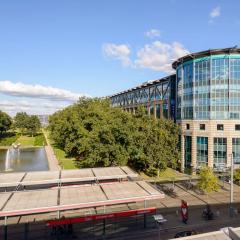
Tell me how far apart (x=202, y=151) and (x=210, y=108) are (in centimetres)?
832

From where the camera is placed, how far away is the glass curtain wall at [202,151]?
58500mm

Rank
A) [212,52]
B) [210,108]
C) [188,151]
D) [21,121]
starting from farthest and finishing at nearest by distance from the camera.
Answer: [21,121]
[188,151]
[210,108]
[212,52]

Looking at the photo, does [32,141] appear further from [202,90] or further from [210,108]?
[210,108]

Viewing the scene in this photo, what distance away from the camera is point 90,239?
27.5 metres

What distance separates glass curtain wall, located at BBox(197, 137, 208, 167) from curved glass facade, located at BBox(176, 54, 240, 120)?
4.43 m

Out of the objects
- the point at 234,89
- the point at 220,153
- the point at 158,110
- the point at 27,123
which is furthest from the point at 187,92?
the point at 27,123

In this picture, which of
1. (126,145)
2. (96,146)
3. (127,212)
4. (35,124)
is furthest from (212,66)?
(35,124)

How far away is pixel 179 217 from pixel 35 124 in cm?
14686

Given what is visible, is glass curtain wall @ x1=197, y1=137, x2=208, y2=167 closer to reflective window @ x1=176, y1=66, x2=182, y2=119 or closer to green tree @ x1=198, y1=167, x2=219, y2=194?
reflective window @ x1=176, y1=66, x2=182, y2=119

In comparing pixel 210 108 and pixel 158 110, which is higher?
pixel 158 110

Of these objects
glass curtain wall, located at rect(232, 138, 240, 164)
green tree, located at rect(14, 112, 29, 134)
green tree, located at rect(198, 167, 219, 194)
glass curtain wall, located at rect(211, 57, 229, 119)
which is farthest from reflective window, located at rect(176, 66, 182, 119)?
green tree, located at rect(14, 112, 29, 134)

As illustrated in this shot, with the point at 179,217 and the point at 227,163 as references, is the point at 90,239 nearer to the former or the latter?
the point at 179,217

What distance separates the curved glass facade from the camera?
56781mm

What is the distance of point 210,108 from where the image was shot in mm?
58062
